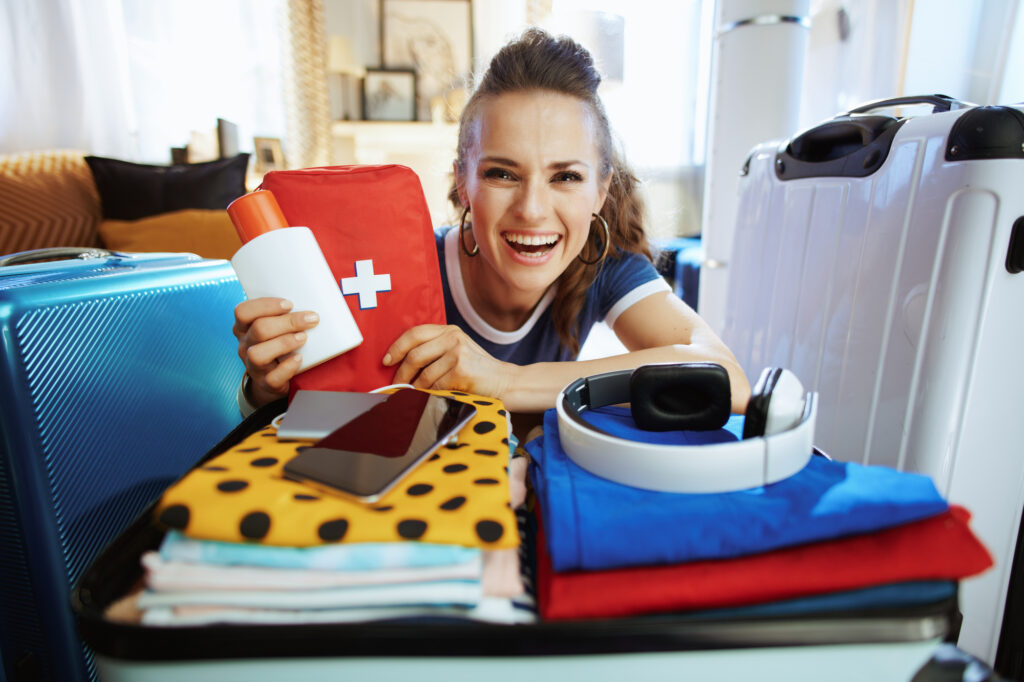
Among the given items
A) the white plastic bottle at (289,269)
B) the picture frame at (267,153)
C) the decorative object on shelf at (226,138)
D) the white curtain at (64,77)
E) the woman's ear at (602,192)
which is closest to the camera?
the white plastic bottle at (289,269)

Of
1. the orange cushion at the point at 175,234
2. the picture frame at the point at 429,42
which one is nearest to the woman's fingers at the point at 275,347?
the orange cushion at the point at 175,234

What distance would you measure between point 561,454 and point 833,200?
600mm

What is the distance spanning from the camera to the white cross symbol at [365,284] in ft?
1.67

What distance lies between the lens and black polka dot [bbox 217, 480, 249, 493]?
0.28 metres

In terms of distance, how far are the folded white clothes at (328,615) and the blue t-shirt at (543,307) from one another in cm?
66

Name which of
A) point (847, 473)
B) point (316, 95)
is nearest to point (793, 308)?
point (847, 473)

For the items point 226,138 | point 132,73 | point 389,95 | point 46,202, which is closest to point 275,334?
point 46,202

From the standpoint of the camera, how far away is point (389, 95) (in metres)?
3.28

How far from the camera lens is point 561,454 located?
13.3 inches

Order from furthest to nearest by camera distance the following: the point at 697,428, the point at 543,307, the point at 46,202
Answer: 1. the point at 46,202
2. the point at 543,307
3. the point at 697,428

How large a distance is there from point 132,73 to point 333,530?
2435 millimetres

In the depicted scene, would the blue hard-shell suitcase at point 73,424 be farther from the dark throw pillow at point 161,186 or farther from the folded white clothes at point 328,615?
the dark throw pillow at point 161,186

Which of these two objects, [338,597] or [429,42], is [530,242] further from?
[429,42]

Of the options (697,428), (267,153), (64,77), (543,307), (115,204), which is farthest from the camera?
(267,153)
